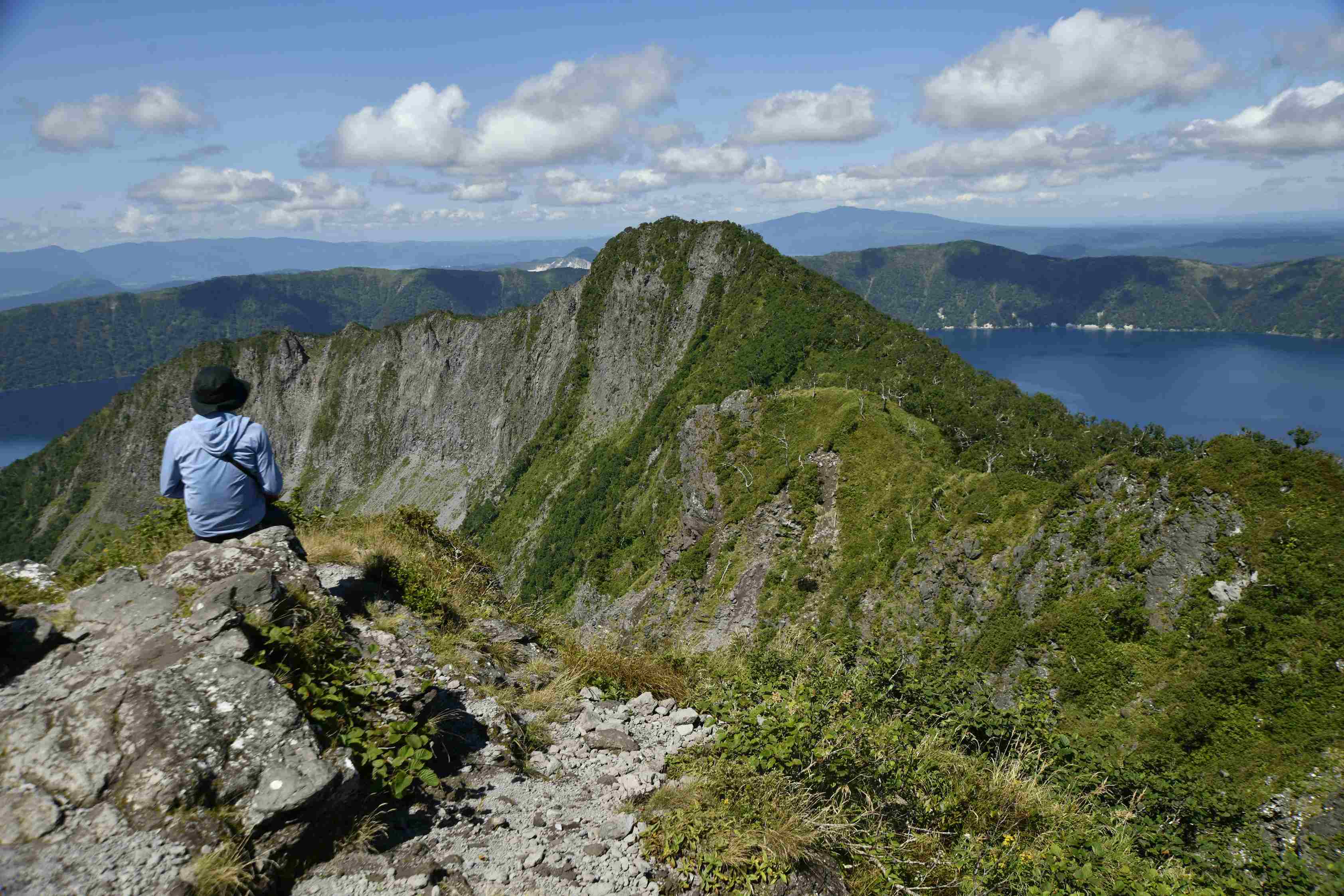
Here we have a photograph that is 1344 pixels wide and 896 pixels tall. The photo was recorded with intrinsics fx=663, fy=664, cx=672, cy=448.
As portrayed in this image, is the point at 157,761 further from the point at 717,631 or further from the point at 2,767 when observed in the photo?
the point at 717,631

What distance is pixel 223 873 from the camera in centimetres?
446

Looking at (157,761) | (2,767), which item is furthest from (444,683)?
(2,767)

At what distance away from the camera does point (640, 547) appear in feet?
224

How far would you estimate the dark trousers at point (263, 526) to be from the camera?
752cm

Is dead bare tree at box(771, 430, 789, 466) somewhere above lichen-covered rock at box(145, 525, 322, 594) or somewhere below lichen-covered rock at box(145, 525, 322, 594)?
below

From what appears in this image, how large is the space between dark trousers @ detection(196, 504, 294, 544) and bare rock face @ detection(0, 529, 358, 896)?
1053mm

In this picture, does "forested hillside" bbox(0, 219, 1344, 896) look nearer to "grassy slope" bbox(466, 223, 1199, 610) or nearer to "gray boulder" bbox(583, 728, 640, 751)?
"grassy slope" bbox(466, 223, 1199, 610)

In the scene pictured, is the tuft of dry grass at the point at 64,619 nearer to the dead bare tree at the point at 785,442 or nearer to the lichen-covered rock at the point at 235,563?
the lichen-covered rock at the point at 235,563

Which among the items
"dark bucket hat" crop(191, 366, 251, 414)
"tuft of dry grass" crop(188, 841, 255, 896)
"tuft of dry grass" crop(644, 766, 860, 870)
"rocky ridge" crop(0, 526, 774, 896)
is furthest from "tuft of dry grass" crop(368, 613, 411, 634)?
"tuft of dry grass" crop(644, 766, 860, 870)

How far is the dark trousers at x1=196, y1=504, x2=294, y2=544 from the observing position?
7.52 meters

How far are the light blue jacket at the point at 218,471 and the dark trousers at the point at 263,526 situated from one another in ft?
0.13

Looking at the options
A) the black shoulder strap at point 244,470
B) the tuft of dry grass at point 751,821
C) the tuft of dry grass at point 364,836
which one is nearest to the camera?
the tuft of dry grass at point 364,836

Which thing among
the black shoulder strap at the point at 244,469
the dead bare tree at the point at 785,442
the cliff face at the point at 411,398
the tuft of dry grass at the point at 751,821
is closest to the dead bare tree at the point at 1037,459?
the dead bare tree at the point at 785,442

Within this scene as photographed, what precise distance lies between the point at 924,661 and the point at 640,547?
57727 mm
